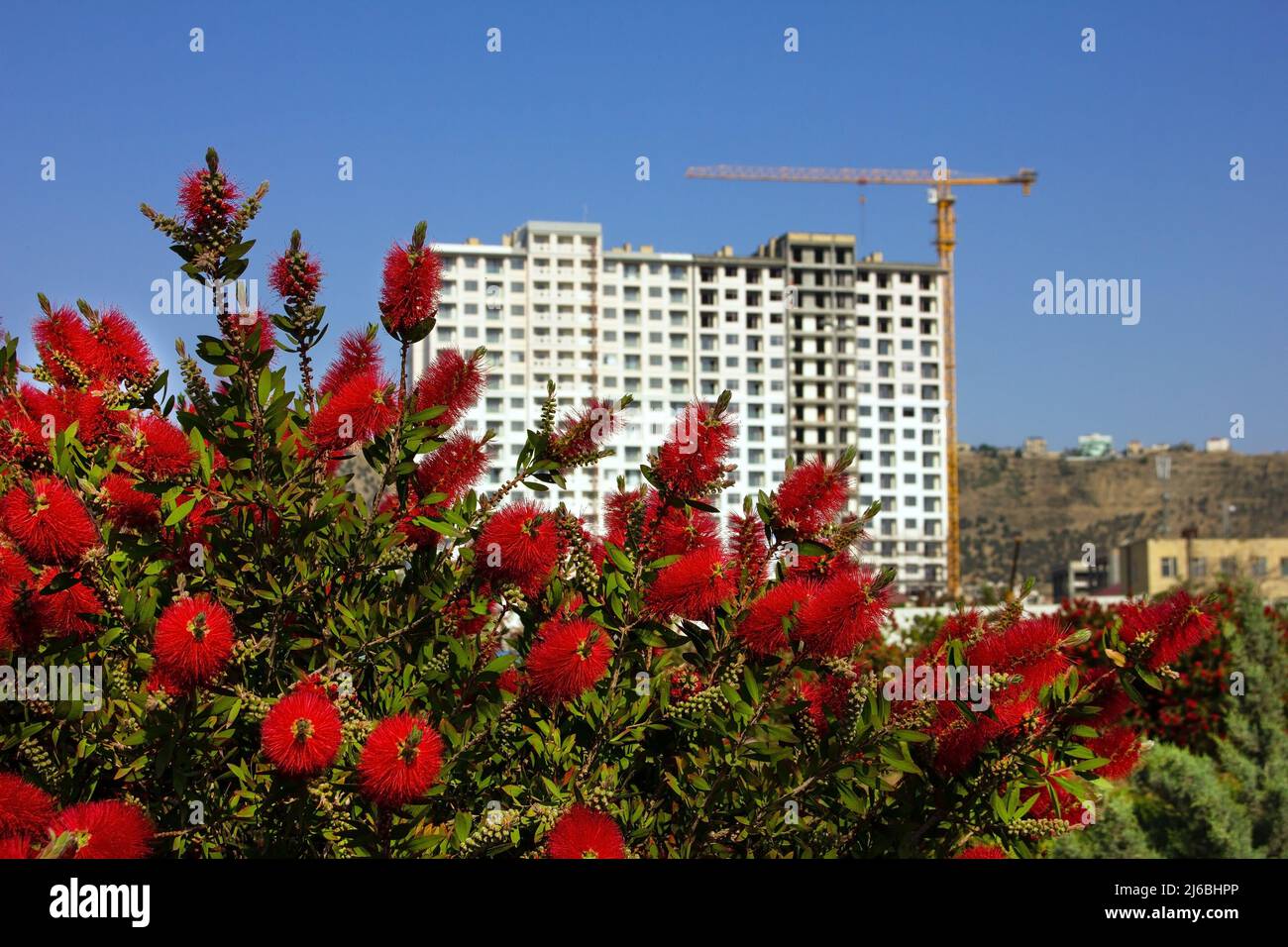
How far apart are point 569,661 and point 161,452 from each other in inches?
44.8

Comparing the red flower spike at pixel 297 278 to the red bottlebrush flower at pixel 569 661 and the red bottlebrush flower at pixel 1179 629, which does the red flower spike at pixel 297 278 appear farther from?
the red bottlebrush flower at pixel 1179 629

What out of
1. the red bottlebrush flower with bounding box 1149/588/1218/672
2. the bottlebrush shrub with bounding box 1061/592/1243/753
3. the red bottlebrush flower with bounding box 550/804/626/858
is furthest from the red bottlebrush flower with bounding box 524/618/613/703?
the bottlebrush shrub with bounding box 1061/592/1243/753

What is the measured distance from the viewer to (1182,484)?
139 metres

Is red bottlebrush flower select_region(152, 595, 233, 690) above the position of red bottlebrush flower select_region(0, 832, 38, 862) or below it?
above

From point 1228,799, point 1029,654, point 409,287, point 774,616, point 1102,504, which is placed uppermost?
point 409,287

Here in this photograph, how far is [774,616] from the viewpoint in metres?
3.16

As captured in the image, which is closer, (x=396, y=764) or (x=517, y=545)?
(x=396, y=764)

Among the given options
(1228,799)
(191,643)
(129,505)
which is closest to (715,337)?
(1228,799)

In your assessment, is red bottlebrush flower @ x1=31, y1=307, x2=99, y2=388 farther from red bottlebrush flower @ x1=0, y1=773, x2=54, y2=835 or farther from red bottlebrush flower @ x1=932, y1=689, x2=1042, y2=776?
red bottlebrush flower @ x1=932, y1=689, x2=1042, y2=776

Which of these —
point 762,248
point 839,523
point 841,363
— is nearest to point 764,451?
point 841,363

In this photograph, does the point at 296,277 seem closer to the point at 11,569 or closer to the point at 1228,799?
the point at 11,569

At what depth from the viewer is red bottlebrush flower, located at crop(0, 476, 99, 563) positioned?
9.43ft

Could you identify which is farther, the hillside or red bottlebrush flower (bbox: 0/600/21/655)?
the hillside

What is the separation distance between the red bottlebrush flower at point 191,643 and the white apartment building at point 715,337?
4430 inches
